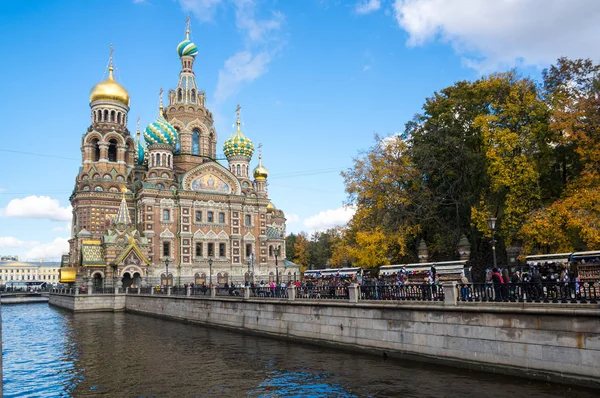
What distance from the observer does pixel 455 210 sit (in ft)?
102

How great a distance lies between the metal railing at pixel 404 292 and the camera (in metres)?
17.5

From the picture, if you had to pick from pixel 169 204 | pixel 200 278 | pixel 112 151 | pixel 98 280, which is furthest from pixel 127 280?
pixel 112 151

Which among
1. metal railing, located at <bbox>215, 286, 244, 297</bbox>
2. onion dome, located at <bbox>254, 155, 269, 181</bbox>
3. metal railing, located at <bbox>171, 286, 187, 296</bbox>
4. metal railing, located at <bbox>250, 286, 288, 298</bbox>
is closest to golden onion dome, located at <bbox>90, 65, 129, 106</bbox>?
onion dome, located at <bbox>254, 155, 269, 181</bbox>

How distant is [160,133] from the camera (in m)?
56.4

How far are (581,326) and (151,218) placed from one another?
146 ft

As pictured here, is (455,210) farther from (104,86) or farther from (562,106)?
(104,86)

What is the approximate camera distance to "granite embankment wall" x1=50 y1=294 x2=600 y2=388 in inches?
511

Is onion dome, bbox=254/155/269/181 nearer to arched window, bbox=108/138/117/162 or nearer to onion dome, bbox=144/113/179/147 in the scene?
onion dome, bbox=144/113/179/147

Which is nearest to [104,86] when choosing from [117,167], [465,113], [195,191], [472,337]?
[117,167]

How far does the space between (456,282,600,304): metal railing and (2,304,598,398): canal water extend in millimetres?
2402

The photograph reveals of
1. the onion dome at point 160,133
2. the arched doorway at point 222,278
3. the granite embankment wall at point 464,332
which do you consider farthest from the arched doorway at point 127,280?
the granite embankment wall at point 464,332

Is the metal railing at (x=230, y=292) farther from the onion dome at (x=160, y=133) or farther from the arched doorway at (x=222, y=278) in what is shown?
the onion dome at (x=160, y=133)

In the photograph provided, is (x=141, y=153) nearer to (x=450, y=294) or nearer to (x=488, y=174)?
(x=488, y=174)

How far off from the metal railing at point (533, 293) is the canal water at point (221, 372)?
240cm
